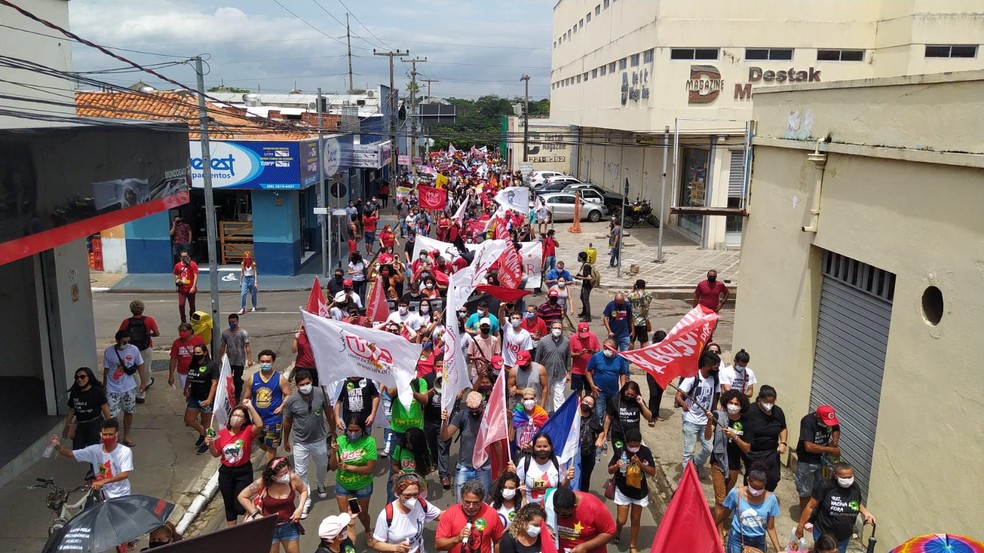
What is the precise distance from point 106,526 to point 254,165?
55.8ft

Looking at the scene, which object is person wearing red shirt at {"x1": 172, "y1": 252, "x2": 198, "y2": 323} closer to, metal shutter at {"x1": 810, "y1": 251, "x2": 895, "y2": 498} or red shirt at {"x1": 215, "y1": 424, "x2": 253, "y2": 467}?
red shirt at {"x1": 215, "y1": 424, "x2": 253, "y2": 467}

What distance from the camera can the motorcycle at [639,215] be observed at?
32.1 m

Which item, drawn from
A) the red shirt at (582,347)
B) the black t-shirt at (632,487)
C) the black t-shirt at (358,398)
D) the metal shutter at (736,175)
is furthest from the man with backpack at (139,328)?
the metal shutter at (736,175)

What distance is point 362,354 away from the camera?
8.46 m

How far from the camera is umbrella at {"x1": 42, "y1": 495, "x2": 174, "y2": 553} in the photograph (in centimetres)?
551

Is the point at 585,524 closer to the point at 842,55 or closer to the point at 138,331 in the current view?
the point at 138,331

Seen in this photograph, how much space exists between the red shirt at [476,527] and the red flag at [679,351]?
346cm

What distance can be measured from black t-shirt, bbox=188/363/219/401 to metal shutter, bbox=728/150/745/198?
20265 mm

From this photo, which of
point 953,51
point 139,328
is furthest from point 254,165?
point 953,51

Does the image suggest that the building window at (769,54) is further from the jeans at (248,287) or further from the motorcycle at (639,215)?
the jeans at (248,287)

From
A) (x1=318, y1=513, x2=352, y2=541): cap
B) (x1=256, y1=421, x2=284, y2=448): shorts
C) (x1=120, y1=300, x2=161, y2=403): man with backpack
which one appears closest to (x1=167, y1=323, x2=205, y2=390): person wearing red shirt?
(x1=120, y1=300, x2=161, y2=403): man with backpack

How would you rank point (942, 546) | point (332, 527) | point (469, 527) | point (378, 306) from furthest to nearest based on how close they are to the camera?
point (378, 306), point (469, 527), point (332, 527), point (942, 546)

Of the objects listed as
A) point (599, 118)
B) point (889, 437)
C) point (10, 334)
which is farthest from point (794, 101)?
point (599, 118)

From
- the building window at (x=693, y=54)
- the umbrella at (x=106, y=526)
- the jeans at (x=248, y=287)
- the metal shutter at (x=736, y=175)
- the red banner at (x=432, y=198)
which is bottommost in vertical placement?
the jeans at (x=248, y=287)
